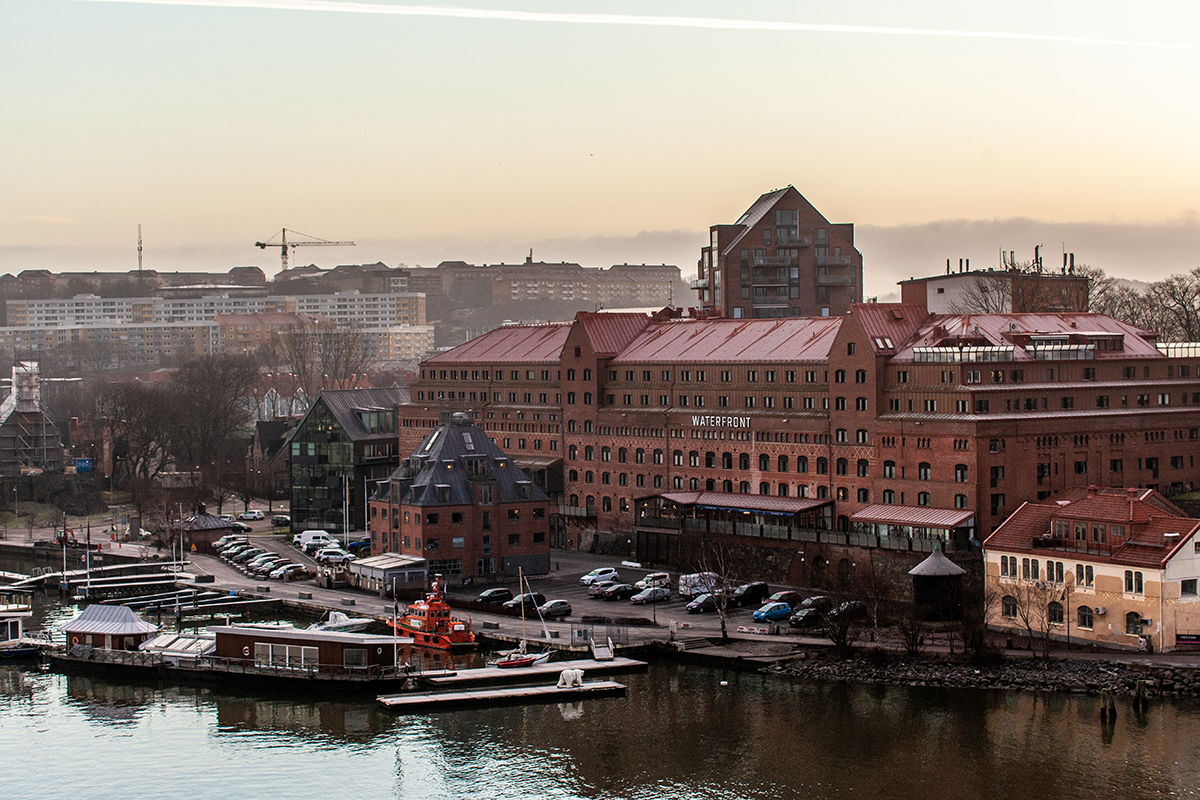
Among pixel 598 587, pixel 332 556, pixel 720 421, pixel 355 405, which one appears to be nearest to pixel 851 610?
pixel 598 587

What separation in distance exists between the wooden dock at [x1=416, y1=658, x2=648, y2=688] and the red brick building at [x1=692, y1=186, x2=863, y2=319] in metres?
70.1

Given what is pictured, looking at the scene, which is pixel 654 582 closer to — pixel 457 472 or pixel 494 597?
pixel 494 597

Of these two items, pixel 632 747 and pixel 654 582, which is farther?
pixel 654 582

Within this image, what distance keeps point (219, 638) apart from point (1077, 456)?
48.7 meters

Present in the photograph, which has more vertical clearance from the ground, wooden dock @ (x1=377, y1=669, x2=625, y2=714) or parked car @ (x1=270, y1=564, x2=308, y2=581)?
parked car @ (x1=270, y1=564, x2=308, y2=581)

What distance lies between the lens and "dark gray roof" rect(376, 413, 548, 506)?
9956 centimetres

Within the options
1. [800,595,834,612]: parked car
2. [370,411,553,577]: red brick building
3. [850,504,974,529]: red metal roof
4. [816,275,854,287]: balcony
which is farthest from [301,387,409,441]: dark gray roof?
[800,595,834,612]: parked car

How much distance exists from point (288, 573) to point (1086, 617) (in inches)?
2113

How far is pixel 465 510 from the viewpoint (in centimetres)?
9938

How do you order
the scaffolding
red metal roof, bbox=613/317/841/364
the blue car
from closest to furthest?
the blue car < red metal roof, bbox=613/317/841/364 < the scaffolding

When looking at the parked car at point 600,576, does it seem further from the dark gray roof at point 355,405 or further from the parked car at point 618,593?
the dark gray roof at point 355,405

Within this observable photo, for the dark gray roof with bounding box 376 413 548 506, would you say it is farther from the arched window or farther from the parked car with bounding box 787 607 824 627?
the arched window

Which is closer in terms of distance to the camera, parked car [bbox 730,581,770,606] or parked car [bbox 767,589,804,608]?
parked car [bbox 767,589,804,608]

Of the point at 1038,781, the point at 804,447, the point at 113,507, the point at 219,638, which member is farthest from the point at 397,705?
the point at 113,507
